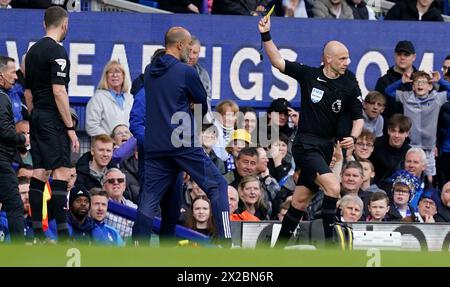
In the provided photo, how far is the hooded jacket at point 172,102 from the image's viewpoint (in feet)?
51.0

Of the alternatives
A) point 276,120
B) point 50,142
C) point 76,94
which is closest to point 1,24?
point 76,94

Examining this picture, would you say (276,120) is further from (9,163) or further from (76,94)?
(9,163)

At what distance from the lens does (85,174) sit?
18.6m

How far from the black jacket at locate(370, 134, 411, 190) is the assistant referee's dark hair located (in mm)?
5868

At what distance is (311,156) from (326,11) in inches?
239

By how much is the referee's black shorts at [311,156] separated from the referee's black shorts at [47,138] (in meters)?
2.40

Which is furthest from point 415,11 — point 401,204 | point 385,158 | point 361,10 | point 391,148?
point 401,204

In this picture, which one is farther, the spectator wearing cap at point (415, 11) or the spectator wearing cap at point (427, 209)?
the spectator wearing cap at point (415, 11)

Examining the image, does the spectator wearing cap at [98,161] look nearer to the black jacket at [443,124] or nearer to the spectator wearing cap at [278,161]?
the spectator wearing cap at [278,161]

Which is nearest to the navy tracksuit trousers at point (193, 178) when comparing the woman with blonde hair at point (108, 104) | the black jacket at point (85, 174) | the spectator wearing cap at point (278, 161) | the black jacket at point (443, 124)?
the black jacket at point (85, 174)

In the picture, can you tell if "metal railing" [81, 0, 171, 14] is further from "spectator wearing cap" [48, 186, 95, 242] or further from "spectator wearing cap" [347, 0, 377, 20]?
"spectator wearing cap" [48, 186, 95, 242]

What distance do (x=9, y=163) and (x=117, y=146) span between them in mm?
3635

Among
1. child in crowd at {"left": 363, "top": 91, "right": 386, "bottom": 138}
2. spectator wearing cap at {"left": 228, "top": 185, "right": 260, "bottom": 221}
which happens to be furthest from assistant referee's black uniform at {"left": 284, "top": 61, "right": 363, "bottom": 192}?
child in crowd at {"left": 363, "top": 91, "right": 386, "bottom": 138}
